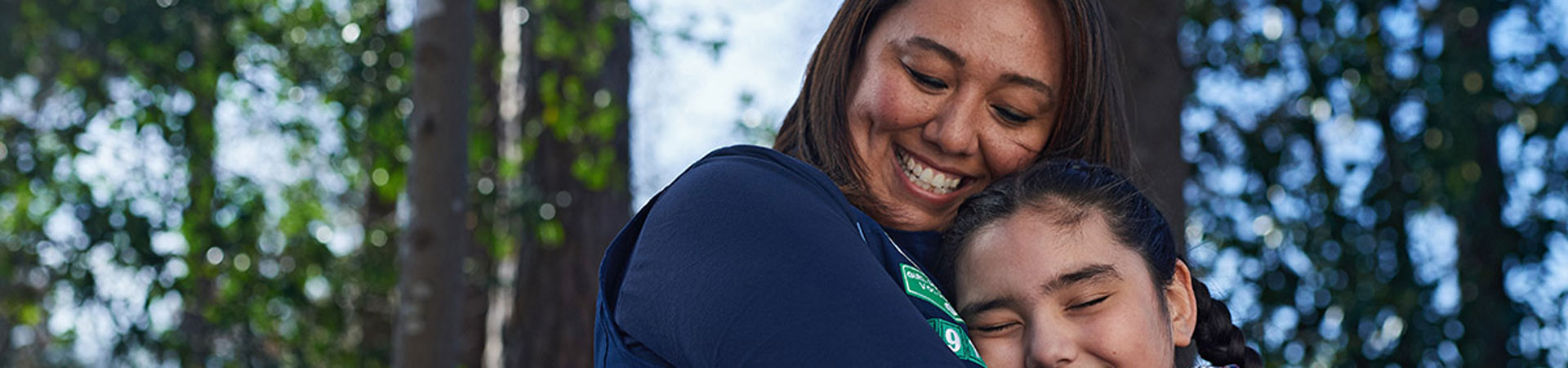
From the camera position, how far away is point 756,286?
4.16 feet

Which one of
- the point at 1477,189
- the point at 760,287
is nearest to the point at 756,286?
the point at 760,287

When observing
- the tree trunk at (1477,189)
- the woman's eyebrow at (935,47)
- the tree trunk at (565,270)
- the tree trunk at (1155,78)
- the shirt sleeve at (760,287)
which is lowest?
the tree trunk at (565,270)

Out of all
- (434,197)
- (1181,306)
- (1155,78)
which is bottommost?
(434,197)

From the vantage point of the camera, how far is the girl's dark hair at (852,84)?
2076 mm

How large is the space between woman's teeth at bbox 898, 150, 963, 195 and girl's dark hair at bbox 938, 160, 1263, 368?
0.06 meters

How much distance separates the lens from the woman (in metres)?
1.26

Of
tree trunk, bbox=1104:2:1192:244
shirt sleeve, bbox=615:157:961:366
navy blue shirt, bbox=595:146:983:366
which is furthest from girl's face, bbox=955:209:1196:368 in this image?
tree trunk, bbox=1104:2:1192:244

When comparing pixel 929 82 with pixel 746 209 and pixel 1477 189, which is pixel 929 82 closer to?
pixel 746 209

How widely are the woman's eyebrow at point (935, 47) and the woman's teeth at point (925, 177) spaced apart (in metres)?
0.16

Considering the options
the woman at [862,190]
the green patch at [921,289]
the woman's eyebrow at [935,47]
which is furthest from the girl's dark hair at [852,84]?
the green patch at [921,289]

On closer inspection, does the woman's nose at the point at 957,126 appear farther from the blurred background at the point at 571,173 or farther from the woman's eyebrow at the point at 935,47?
the blurred background at the point at 571,173

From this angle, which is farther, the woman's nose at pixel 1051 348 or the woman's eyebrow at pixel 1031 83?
the woman's eyebrow at pixel 1031 83

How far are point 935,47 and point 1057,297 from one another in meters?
0.38

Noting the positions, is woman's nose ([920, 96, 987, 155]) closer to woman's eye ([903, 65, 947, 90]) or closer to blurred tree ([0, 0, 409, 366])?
woman's eye ([903, 65, 947, 90])
